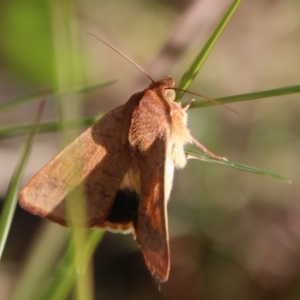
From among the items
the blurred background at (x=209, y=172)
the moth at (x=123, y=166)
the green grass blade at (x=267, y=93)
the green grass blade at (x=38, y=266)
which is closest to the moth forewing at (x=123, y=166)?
the moth at (x=123, y=166)

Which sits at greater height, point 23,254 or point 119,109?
point 119,109

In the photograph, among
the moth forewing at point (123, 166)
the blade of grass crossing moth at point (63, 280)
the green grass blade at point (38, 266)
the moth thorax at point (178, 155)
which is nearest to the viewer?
the blade of grass crossing moth at point (63, 280)

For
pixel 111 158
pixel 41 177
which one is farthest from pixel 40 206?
pixel 111 158

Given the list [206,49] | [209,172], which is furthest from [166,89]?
[209,172]

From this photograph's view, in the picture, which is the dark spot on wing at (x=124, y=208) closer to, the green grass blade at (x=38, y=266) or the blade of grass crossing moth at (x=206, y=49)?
the green grass blade at (x=38, y=266)

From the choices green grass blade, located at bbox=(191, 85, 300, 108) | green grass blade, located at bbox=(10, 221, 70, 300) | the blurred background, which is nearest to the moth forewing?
green grass blade, located at bbox=(10, 221, 70, 300)

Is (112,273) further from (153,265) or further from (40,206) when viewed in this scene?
(153,265)

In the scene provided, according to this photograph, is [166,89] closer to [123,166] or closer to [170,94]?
[170,94]
